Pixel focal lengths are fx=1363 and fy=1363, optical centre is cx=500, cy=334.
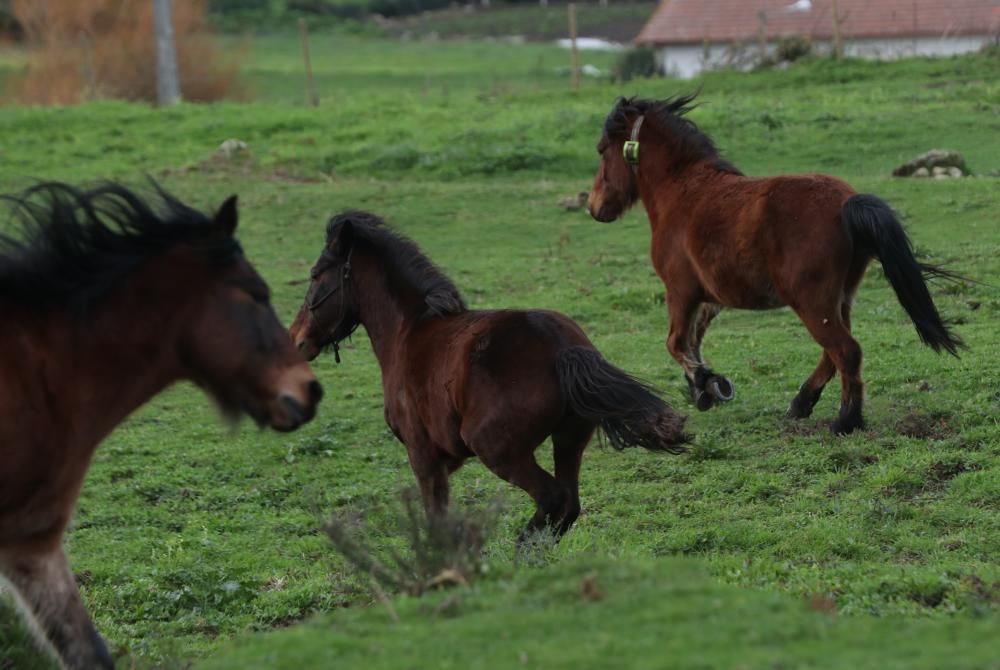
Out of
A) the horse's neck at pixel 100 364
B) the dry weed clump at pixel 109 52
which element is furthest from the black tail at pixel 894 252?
the dry weed clump at pixel 109 52

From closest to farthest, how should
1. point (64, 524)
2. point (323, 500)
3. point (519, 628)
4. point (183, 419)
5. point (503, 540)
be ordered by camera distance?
1. point (519, 628)
2. point (64, 524)
3. point (503, 540)
4. point (323, 500)
5. point (183, 419)

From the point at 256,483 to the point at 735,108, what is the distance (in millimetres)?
14855

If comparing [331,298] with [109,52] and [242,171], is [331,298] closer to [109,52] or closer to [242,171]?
[242,171]

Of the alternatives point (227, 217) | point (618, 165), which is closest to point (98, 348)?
point (227, 217)

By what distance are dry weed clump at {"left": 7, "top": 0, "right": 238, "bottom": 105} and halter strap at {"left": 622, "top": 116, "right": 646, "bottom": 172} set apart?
79.7 feet

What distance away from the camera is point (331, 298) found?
828 centimetres

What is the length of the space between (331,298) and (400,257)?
51 cm

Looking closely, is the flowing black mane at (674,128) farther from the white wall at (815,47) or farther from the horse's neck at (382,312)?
the white wall at (815,47)

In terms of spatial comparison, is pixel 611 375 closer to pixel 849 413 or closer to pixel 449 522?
pixel 449 522

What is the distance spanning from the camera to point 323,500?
9.53 m

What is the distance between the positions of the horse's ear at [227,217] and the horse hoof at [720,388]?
17.7 feet

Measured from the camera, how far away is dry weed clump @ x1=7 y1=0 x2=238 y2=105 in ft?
111

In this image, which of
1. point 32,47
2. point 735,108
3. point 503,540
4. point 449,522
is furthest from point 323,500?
point 32,47

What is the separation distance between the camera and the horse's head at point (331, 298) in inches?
324
